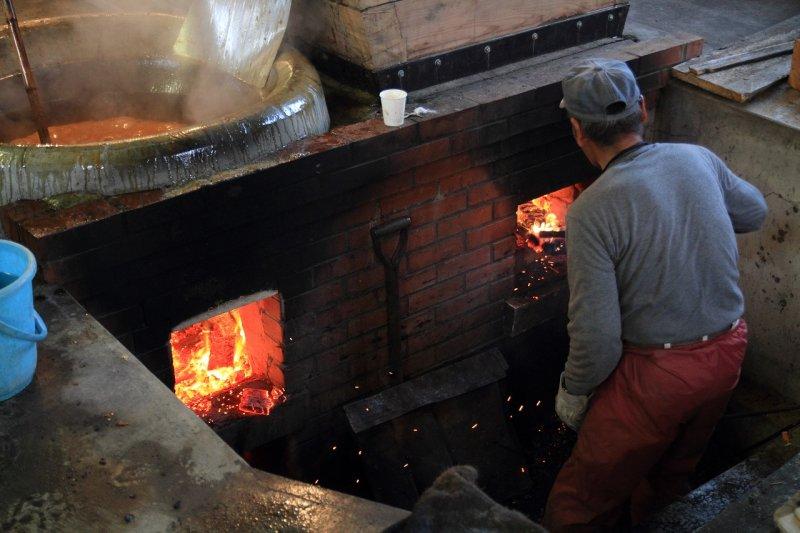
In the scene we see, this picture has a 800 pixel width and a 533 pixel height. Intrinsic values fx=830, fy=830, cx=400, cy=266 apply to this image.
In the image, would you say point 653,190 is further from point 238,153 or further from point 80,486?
point 80,486

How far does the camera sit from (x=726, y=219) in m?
3.32

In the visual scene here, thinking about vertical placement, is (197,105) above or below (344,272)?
above

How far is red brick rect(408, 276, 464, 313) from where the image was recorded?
4.52 meters

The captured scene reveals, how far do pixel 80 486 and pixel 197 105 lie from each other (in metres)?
2.58

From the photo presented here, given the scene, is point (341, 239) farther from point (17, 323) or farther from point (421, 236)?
point (17, 323)

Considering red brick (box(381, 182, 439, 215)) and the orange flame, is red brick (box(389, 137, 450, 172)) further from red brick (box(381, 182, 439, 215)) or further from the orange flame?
the orange flame

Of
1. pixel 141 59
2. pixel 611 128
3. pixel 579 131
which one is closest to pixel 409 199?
pixel 579 131

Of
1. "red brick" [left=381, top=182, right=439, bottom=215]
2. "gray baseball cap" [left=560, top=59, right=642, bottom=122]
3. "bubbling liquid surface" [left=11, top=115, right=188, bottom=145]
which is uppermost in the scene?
"gray baseball cap" [left=560, top=59, right=642, bottom=122]

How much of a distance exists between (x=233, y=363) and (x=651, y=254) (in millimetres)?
2366

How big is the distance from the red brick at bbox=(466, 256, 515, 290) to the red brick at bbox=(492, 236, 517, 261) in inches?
1.4

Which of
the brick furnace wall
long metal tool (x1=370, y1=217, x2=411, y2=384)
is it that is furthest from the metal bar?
long metal tool (x1=370, y1=217, x2=411, y2=384)

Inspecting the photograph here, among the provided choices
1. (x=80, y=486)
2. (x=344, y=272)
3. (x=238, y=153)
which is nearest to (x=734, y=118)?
(x=344, y=272)

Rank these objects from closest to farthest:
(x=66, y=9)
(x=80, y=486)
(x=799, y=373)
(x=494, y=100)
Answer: (x=80, y=486)
(x=494, y=100)
(x=799, y=373)
(x=66, y=9)

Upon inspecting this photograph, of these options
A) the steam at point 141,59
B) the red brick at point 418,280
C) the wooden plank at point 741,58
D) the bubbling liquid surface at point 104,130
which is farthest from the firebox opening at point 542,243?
the bubbling liquid surface at point 104,130
